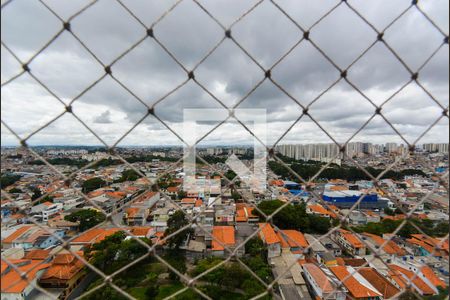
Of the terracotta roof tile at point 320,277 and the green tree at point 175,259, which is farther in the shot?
the green tree at point 175,259

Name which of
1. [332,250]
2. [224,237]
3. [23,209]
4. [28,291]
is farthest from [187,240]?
[23,209]

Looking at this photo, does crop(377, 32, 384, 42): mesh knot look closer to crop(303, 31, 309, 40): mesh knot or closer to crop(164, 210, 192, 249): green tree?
crop(303, 31, 309, 40): mesh knot

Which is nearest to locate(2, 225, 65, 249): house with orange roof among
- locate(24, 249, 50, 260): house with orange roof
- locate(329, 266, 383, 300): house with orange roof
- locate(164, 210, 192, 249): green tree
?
locate(24, 249, 50, 260): house with orange roof

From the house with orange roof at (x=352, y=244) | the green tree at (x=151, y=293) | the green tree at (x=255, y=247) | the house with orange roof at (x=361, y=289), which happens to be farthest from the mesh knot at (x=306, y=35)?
the house with orange roof at (x=352, y=244)

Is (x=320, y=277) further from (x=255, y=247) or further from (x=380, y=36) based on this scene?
(x=380, y=36)

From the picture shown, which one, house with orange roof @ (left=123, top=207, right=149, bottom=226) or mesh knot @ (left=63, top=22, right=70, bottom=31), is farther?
house with orange roof @ (left=123, top=207, right=149, bottom=226)

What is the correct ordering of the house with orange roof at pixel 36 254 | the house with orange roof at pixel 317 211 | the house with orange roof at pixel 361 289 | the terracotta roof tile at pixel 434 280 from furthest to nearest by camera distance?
the house with orange roof at pixel 317 211 → the house with orange roof at pixel 36 254 → the house with orange roof at pixel 361 289 → the terracotta roof tile at pixel 434 280

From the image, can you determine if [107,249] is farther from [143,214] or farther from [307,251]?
[307,251]

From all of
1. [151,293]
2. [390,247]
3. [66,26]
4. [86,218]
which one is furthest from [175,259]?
[66,26]

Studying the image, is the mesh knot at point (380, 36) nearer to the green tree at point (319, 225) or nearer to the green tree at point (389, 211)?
the green tree at point (319, 225)
